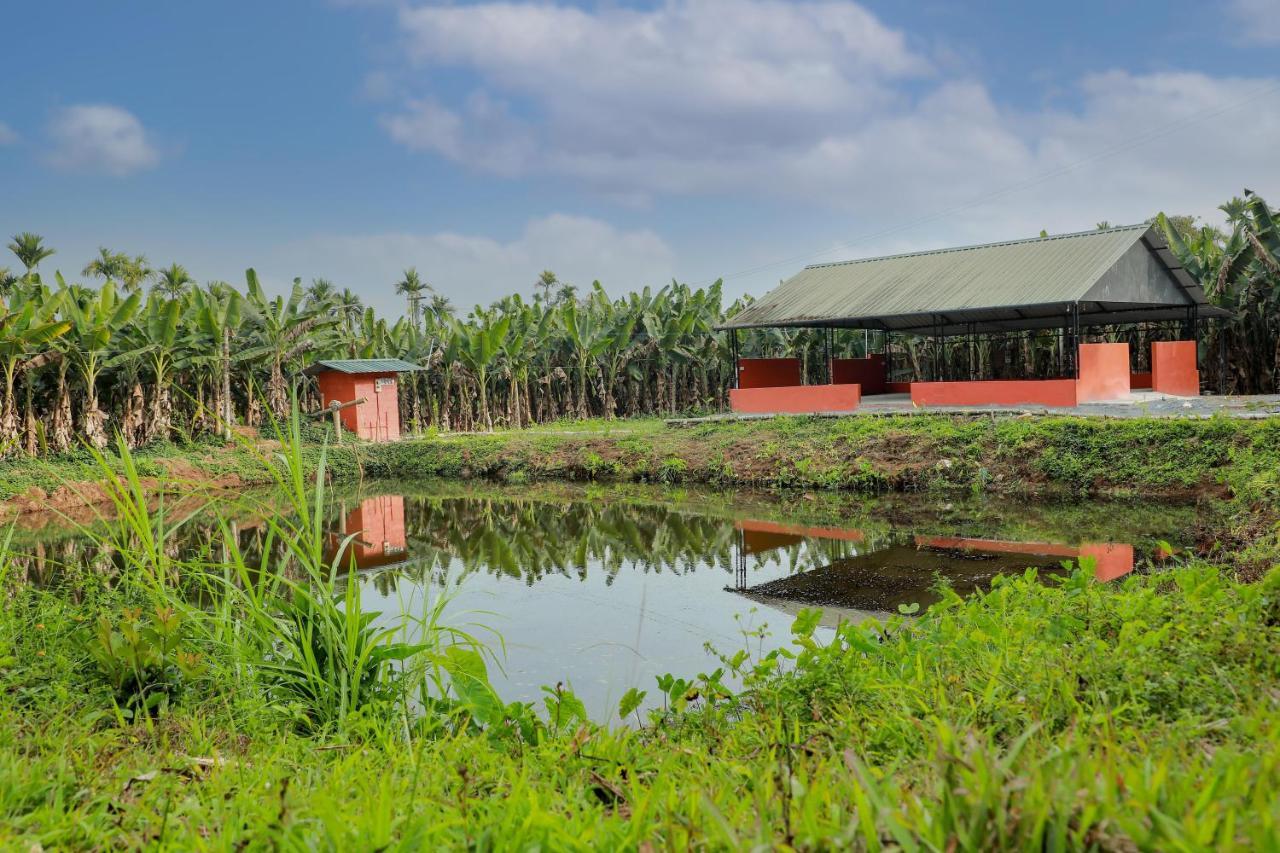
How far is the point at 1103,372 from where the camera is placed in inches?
791

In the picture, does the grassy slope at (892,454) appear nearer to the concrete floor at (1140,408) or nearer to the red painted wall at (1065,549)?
the concrete floor at (1140,408)

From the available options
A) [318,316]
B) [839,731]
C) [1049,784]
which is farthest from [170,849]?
[318,316]

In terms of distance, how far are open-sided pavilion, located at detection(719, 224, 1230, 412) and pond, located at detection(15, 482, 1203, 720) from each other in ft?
17.2

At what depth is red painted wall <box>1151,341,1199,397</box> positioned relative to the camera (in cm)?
2144

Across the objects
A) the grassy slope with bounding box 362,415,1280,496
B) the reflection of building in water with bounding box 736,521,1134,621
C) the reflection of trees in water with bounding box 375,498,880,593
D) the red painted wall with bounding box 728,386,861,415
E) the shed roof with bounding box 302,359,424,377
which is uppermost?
the shed roof with bounding box 302,359,424,377

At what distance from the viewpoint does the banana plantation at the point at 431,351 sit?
2166 centimetres

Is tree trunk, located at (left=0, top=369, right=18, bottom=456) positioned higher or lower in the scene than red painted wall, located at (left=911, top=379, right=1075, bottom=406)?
higher

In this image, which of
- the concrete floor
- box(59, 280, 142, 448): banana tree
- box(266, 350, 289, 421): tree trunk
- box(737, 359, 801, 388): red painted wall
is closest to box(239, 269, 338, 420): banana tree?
box(266, 350, 289, 421): tree trunk

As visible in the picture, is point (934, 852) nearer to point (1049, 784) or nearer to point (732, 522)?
point (1049, 784)

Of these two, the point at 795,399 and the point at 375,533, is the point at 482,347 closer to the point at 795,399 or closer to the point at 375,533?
the point at 795,399

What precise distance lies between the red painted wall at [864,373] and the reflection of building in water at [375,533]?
1368cm

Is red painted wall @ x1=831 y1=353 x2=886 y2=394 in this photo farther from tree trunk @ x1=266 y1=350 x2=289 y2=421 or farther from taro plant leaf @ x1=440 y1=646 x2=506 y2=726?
taro plant leaf @ x1=440 y1=646 x2=506 y2=726

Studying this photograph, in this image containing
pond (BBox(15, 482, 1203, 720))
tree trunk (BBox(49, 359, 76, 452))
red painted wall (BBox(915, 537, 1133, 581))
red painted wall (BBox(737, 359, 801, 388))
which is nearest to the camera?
pond (BBox(15, 482, 1203, 720))

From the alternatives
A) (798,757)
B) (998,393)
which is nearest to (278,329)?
(998,393)
